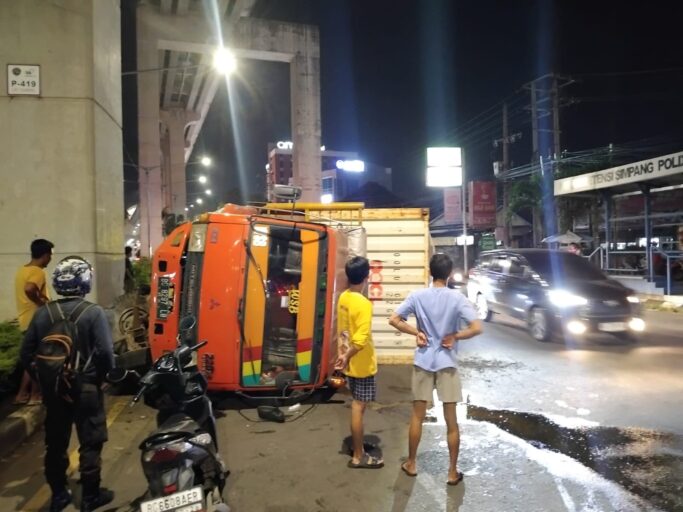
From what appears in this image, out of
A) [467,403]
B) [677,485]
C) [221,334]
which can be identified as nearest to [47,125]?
[221,334]

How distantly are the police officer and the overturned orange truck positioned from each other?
1.84m

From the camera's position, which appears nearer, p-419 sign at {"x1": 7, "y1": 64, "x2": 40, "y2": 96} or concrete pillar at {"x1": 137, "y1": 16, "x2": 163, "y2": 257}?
p-419 sign at {"x1": 7, "y1": 64, "x2": 40, "y2": 96}

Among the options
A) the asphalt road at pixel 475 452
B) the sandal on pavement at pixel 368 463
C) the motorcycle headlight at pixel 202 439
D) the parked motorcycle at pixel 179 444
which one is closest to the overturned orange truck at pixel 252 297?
the asphalt road at pixel 475 452

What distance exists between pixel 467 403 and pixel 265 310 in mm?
2591

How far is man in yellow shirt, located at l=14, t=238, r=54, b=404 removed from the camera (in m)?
5.43

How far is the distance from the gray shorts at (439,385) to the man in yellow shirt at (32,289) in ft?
13.0

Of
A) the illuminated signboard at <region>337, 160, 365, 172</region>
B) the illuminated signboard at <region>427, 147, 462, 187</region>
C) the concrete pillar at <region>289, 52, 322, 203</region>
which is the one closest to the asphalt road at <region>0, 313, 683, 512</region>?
the illuminated signboard at <region>427, 147, 462, 187</region>

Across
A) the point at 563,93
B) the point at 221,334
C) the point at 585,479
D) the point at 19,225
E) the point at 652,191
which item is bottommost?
the point at 585,479

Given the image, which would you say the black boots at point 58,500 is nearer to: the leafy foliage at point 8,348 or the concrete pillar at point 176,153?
the leafy foliage at point 8,348

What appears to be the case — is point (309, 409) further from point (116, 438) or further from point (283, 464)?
point (116, 438)

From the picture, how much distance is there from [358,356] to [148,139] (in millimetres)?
24222

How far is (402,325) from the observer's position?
4098 mm

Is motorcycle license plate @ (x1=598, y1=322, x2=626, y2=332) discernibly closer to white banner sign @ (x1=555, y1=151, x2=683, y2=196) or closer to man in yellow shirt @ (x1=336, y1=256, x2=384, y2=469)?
man in yellow shirt @ (x1=336, y1=256, x2=384, y2=469)

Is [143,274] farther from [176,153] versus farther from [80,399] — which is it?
[176,153]
